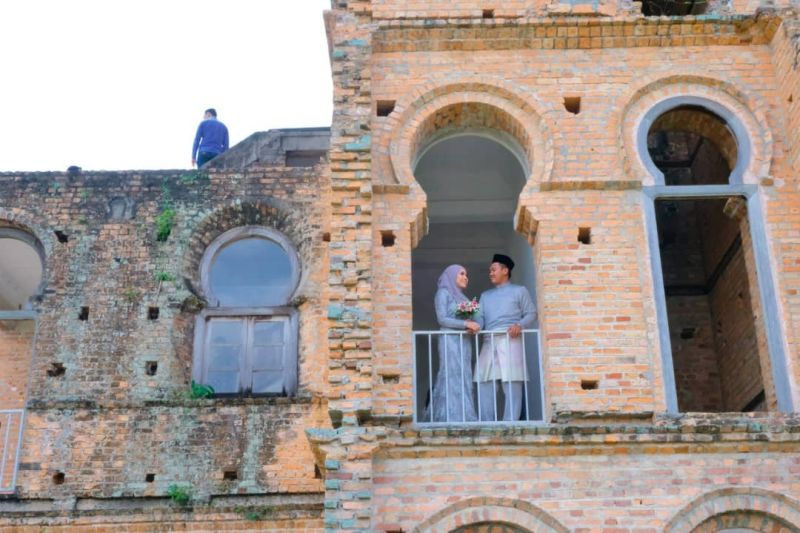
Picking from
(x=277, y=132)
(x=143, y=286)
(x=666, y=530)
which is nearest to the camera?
(x=666, y=530)

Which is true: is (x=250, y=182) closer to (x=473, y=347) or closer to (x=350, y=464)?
(x=473, y=347)

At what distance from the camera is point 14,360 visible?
17062 mm

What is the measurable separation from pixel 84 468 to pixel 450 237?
6.28 metres

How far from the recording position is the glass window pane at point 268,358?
1522 centimetres

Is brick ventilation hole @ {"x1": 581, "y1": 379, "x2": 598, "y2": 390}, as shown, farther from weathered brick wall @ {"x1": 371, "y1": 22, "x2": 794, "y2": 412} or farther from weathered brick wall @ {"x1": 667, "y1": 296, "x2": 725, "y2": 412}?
weathered brick wall @ {"x1": 667, "y1": 296, "x2": 725, "y2": 412}

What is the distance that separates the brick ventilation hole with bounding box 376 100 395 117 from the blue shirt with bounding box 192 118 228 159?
511 centimetres

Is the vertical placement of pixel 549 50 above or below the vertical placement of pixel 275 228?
above

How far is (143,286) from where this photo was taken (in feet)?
50.5

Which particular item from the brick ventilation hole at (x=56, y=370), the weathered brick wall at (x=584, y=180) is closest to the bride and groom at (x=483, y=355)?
the weathered brick wall at (x=584, y=180)

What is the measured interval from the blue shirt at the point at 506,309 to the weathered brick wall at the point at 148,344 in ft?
9.15

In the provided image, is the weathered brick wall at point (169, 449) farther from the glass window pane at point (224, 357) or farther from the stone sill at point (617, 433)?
the stone sill at point (617, 433)

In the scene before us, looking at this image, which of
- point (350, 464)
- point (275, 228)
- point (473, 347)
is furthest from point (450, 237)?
point (350, 464)

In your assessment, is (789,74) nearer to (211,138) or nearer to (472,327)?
(472,327)

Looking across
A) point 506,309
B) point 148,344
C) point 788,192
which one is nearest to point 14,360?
point 148,344
